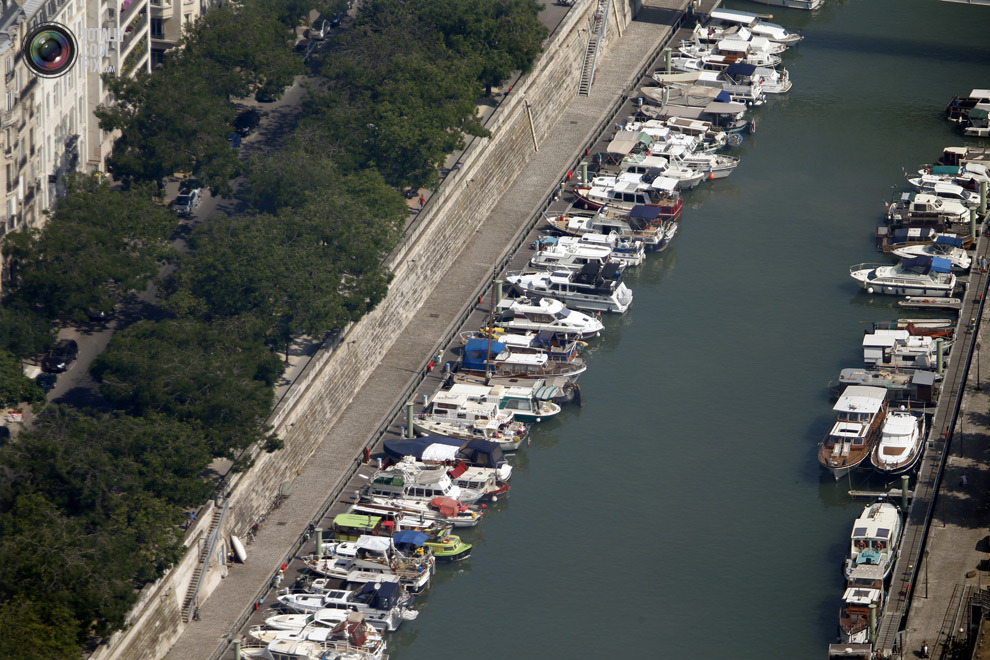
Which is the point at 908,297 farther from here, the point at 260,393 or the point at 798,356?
the point at 260,393

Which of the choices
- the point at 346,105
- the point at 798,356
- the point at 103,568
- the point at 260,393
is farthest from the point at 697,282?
the point at 103,568

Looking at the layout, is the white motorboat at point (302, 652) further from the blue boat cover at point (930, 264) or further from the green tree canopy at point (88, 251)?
the blue boat cover at point (930, 264)

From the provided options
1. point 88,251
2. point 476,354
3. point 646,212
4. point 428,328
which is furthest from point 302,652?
point 646,212

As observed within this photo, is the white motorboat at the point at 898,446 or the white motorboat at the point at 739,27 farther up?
the white motorboat at the point at 739,27

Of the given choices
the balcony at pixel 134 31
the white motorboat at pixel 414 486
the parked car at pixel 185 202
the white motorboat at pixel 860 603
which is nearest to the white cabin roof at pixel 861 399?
the white motorboat at pixel 860 603

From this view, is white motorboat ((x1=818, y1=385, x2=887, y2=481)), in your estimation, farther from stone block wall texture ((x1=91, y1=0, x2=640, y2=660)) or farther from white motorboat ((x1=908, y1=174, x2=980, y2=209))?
white motorboat ((x1=908, y1=174, x2=980, y2=209))

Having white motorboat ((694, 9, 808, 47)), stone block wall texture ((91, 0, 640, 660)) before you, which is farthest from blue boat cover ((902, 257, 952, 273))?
white motorboat ((694, 9, 808, 47))
